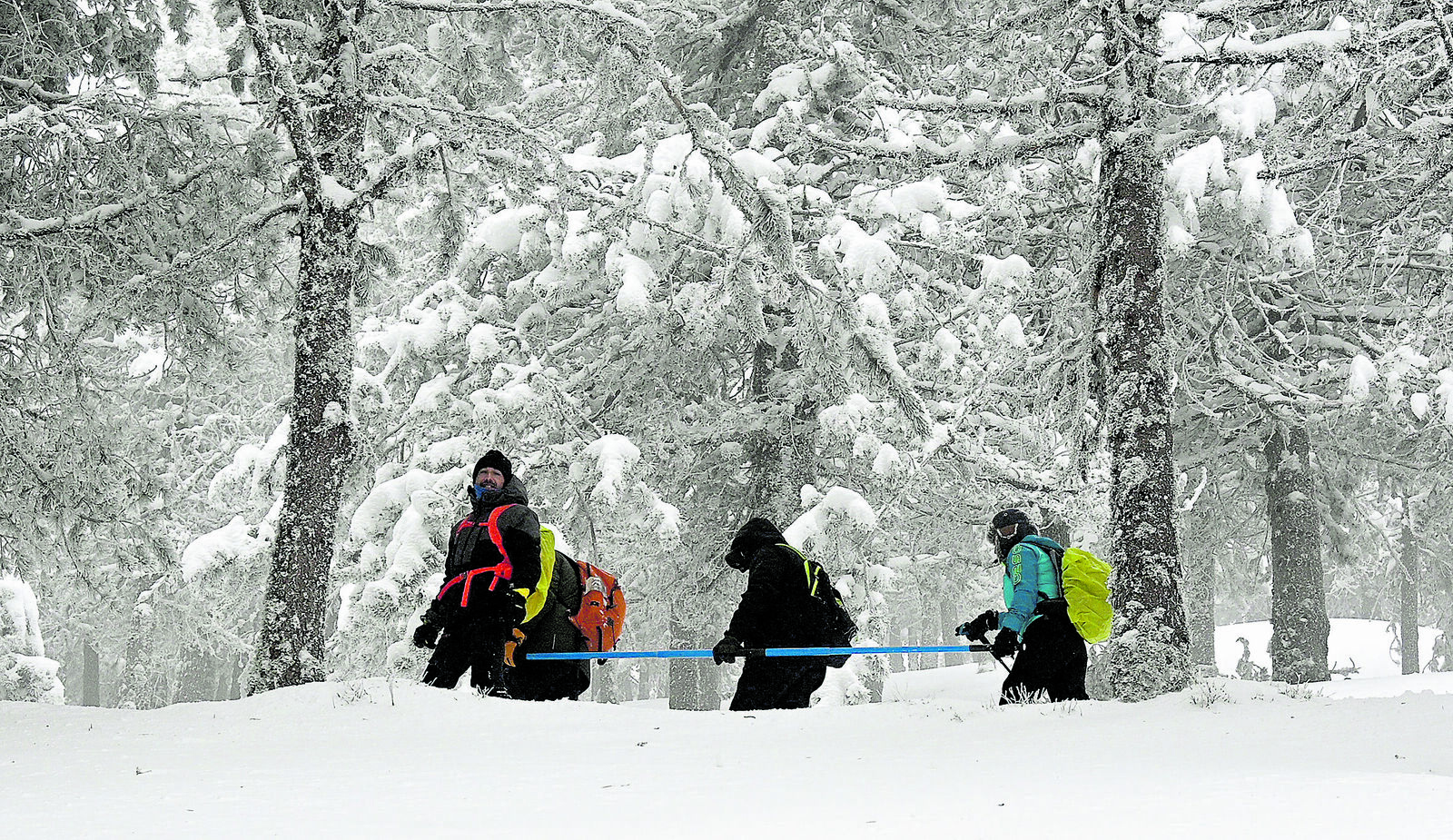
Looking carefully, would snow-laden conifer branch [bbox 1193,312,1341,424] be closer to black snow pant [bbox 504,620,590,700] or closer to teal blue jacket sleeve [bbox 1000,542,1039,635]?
teal blue jacket sleeve [bbox 1000,542,1039,635]

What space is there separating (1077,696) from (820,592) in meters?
1.92

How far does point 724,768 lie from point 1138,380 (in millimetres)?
5328

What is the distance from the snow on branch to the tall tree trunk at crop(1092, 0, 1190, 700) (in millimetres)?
436

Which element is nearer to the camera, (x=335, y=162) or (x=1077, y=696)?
(x=1077, y=696)

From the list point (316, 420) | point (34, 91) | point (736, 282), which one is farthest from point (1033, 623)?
point (34, 91)

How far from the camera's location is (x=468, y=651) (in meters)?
7.62

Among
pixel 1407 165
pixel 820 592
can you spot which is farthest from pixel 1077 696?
pixel 1407 165

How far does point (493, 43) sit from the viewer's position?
12.2 meters

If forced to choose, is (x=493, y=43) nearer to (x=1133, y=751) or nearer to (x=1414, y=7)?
(x=1414, y=7)

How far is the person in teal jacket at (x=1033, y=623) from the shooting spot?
7707 millimetres

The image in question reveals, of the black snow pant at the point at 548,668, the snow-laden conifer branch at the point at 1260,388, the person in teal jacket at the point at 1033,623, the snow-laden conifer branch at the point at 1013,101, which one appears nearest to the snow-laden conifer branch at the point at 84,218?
the black snow pant at the point at 548,668

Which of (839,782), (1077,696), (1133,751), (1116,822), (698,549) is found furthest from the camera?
(698,549)

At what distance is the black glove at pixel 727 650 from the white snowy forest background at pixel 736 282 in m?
3.15

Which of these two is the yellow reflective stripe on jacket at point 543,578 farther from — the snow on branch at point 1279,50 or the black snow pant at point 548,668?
the snow on branch at point 1279,50
